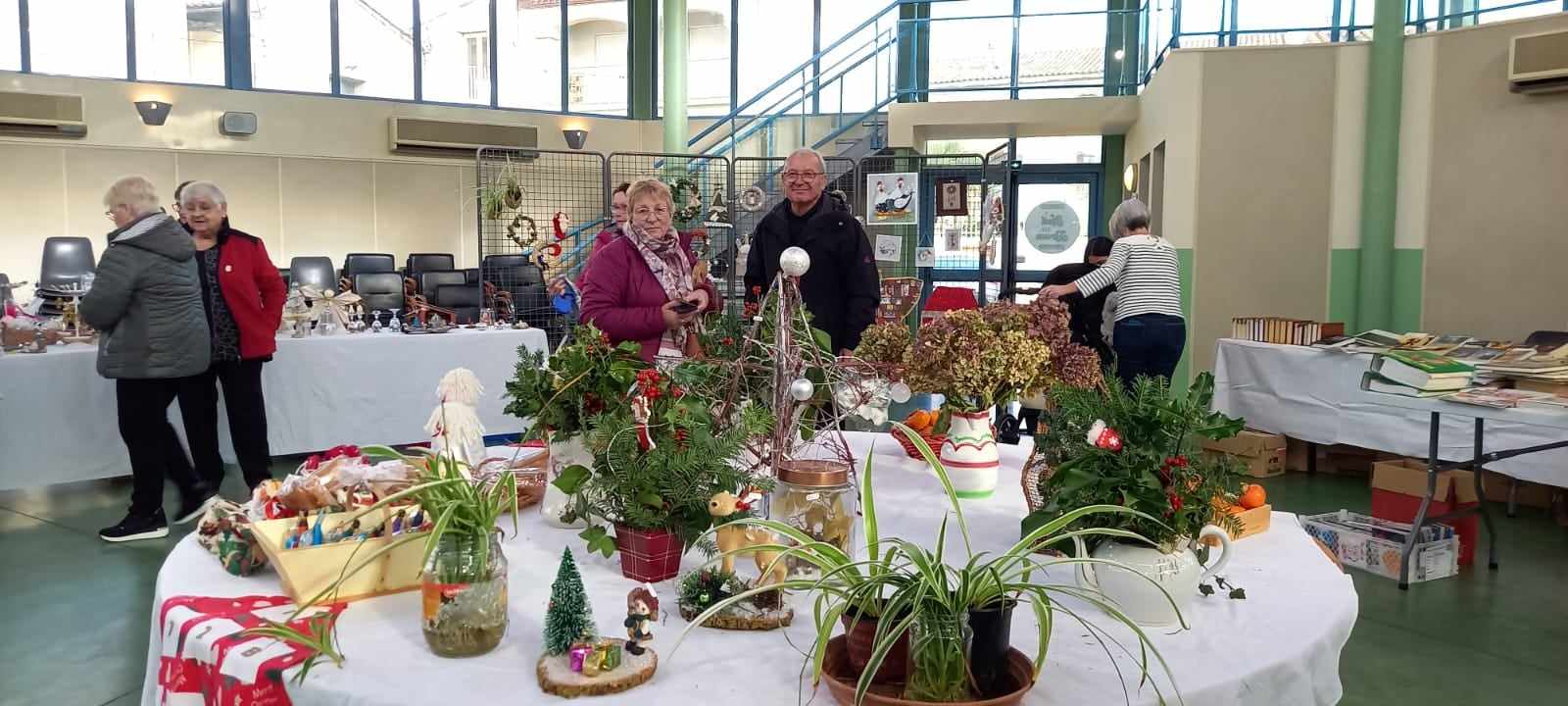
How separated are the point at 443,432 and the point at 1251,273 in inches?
238

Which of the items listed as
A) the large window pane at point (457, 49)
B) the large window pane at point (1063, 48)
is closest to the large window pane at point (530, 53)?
the large window pane at point (457, 49)

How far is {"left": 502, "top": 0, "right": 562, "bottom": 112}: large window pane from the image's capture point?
452 inches

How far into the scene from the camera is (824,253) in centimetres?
315

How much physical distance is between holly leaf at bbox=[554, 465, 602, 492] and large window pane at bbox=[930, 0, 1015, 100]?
25.8 feet

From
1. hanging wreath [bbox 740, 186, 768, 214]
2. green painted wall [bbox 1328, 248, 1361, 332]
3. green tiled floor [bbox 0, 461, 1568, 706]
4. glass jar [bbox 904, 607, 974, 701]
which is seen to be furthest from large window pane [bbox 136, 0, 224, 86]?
glass jar [bbox 904, 607, 974, 701]

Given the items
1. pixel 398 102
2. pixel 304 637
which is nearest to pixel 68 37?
pixel 398 102

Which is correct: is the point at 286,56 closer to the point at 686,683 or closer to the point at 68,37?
the point at 68,37

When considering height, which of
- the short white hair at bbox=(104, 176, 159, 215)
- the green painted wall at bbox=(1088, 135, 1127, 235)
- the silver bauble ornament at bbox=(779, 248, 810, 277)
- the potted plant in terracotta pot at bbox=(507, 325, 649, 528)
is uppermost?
the green painted wall at bbox=(1088, 135, 1127, 235)

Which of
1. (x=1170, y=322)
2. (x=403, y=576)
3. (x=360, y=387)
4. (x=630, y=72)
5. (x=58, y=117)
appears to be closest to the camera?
(x=403, y=576)

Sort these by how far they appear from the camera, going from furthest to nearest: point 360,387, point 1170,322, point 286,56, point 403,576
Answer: point 286,56, point 360,387, point 1170,322, point 403,576

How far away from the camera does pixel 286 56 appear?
10.4 meters

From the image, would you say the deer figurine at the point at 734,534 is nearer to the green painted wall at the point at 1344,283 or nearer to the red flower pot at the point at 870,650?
the red flower pot at the point at 870,650

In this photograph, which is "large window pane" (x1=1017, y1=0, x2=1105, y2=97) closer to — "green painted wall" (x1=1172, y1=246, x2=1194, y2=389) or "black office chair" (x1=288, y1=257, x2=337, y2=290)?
"green painted wall" (x1=1172, y1=246, x2=1194, y2=389)

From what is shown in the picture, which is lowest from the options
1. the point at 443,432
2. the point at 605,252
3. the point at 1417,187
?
the point at 443,432
